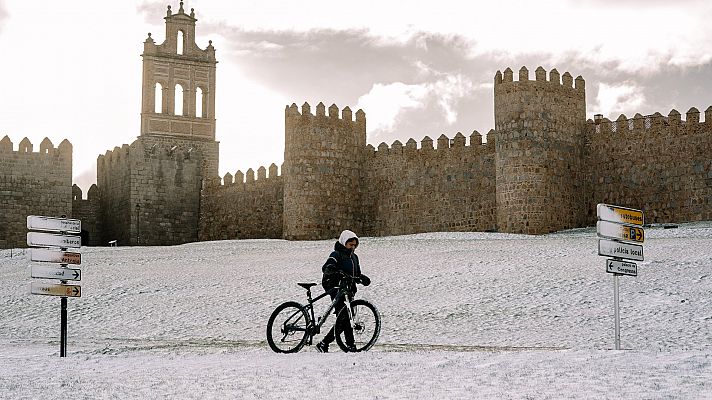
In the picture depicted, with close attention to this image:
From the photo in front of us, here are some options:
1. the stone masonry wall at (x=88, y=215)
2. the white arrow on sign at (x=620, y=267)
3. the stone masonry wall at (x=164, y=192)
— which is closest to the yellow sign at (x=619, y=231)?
the white arrow on sign at (x=620, y=267)

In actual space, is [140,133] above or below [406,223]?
above

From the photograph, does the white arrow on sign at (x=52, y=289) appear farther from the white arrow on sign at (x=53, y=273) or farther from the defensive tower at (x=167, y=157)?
the defensive tower at (x=167, y=157)

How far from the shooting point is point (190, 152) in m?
37.0

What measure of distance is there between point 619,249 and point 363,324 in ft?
8.82

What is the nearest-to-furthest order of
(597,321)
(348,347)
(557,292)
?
(348,347) < (597,321) < (557,292)

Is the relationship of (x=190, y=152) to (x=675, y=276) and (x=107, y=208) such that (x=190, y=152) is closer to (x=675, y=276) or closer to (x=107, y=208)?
(x=107, y=208)

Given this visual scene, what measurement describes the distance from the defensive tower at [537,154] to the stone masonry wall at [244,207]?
9.17 m

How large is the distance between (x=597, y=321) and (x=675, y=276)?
3270mm

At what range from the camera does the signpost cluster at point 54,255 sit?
10.9 meters

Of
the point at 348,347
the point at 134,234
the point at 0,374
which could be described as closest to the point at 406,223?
the point at 134,234

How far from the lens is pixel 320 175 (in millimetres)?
29234

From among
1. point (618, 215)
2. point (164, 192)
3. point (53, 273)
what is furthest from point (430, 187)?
point (53, 273)

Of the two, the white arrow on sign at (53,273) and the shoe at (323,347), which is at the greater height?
the white arrow on sign at (53,273)

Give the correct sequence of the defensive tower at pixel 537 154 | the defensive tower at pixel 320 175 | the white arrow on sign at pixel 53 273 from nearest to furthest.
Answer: the white arrow on sign at pixel 53 273 < the defensive tower at pixel 537 154 < the defensive tower at pixel 320 175
